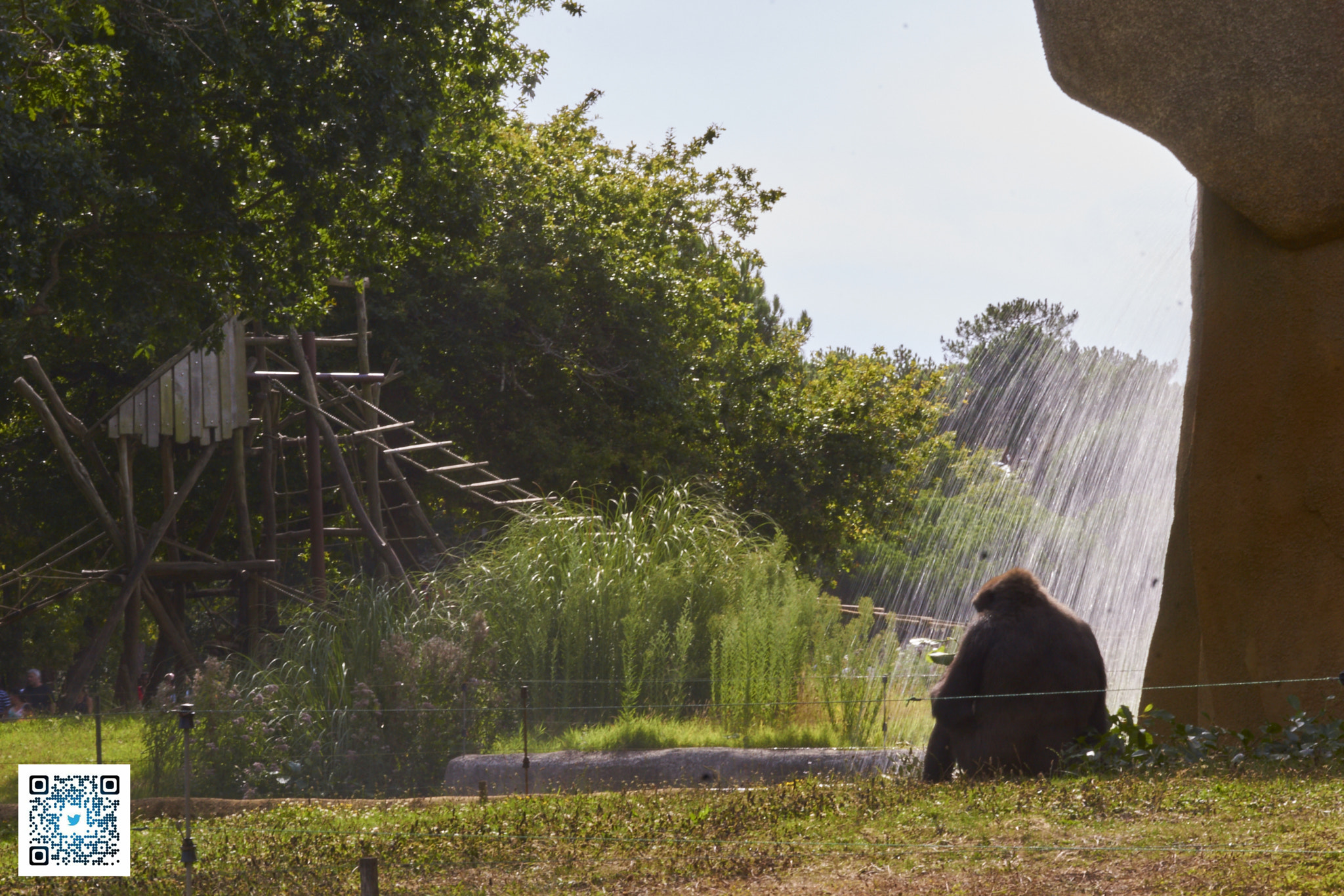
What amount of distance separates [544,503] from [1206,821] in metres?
8.70

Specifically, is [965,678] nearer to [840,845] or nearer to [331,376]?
[840,845]

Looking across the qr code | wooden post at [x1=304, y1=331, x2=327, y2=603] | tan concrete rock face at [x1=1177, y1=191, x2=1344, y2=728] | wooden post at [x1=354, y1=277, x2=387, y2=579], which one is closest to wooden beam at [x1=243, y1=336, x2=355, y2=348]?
wooden post at [x1=354, y1=277, x2=387, y2=579]

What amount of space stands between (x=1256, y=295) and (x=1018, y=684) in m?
2.50

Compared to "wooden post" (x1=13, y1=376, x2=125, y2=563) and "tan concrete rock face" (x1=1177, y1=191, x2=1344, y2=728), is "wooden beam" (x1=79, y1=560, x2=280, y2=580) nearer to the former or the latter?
"wooden post" (x1=13, y1=376, x2=125, y2=563)

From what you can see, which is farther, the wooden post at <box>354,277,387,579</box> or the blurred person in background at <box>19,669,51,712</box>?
the blurred person in background at <box>19,669,51,712</box>

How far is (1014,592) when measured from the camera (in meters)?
6.75

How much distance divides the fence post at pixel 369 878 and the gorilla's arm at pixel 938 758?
3.47m

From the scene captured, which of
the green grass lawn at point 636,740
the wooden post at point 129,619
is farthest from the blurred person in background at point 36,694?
the green grass lawn at point 636,740

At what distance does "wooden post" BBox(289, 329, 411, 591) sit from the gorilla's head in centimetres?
633

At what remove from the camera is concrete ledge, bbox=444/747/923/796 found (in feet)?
28.5

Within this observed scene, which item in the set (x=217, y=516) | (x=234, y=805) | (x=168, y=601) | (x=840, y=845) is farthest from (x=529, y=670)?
(x=168, y=601)

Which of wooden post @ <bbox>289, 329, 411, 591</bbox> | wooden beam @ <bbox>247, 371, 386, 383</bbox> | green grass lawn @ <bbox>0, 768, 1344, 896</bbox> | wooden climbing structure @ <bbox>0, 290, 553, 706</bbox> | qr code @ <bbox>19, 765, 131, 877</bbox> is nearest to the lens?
green grass lawn @ <bbox>0, 768, 1344, 896</bbox>

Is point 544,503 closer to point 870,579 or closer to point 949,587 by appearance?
point 949,587

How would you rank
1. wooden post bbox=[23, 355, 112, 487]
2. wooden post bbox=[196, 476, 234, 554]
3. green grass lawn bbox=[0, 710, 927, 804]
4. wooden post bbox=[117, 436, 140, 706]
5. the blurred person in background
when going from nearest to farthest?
green grass lawn bbox=[0, 710, 927, 804]
wooden post bbox=[23, 355, 112, 487]
wooden post bbox=[117, 436, 140, 706]
wooden post bbox=[196, 476, 234, 554]
the blurred person in background
